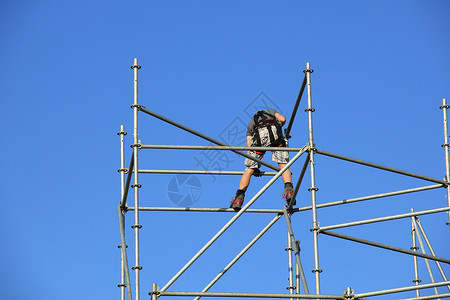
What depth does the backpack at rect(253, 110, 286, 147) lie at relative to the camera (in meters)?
16.0

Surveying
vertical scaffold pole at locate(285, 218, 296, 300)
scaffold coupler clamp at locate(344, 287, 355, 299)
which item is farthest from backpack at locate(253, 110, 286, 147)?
scaffold coupler clamp at locate(344, 287, 355, 299)

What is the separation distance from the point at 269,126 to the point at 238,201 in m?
1.50

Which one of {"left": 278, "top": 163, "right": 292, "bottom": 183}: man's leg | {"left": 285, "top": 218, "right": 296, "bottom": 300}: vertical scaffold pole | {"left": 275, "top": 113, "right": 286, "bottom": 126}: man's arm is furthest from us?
{"left": 285, "top": 218, "right": 296, "bottom": 300}: vertical scaffold pole

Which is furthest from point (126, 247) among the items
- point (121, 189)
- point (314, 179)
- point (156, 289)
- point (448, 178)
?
point (448, 178)

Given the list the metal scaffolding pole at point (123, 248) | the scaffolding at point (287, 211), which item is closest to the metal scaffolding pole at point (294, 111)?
the scaffolding at point (287, 211)

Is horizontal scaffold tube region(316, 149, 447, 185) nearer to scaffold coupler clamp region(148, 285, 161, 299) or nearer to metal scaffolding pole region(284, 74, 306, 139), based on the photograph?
metal scaffolding pole region(284, 74, 306, 139)

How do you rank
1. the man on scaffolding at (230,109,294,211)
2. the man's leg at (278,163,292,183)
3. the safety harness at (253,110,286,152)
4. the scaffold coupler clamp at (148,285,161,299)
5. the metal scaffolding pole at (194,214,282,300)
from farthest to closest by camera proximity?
the safety harness at (253,110,286,152)
the man on scaffolding at (230,109,294,211)
the man's leg at (278,163,292,183)
the metal scaffolding pole at (194,214,282,300)
the scaffold coupler clamp at (148,285,161,299)

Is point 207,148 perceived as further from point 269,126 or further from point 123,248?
point 123,248

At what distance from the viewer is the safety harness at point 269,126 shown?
52.6 ft

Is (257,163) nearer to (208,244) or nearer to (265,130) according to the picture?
(265,130)

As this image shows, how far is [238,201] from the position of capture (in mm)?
15414

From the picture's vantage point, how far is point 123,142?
52.9 ft


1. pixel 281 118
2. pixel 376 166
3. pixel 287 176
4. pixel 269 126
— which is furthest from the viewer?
pixel 281 118

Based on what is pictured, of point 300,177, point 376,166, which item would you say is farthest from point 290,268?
point 376,166
